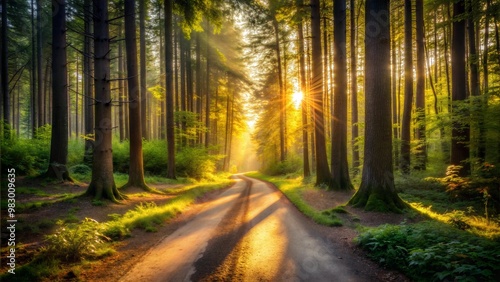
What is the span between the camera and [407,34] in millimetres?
13781

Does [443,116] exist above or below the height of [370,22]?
below

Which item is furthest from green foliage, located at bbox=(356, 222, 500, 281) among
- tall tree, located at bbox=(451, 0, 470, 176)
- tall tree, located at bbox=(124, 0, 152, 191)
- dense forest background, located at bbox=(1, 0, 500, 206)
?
tall tree, located at bbox=(124, 0, 152, 191)

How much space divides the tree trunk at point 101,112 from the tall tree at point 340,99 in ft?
32.3

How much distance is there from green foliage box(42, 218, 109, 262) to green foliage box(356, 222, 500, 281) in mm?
5517

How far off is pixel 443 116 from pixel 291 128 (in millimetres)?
19473

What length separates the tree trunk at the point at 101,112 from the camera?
8766mm

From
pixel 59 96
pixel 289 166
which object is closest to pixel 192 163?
pixel 59 96

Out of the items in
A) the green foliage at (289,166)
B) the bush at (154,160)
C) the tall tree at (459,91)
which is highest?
the tall tree at (459,91)

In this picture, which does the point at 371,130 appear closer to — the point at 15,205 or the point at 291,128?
the point at 15,205

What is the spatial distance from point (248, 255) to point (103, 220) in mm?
4490

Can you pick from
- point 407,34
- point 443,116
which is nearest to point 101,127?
point 443,116

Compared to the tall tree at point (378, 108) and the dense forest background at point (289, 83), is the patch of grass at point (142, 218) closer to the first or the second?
the dense forest background at point (289, 83)

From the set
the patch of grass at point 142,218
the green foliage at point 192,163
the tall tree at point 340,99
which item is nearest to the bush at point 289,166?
the green foliage at point 192,163

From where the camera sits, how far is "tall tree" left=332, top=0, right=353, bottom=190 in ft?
40.5
